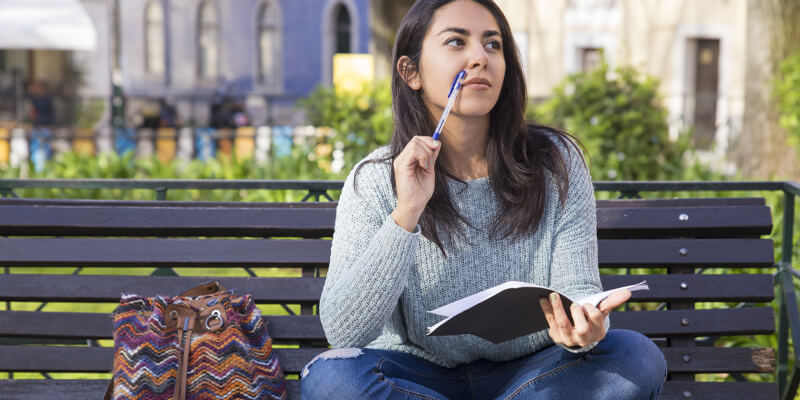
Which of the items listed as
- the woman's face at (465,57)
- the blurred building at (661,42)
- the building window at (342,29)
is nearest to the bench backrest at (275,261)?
the woman's face at (465,57)

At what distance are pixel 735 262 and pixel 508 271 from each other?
3.18 feet

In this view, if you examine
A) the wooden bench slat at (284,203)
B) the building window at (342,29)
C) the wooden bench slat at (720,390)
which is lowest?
the wooden bench slat at (720,390)

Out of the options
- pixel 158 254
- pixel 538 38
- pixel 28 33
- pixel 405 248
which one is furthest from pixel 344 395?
pixel 538 38

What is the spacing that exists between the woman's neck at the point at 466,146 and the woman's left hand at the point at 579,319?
64 centimetres

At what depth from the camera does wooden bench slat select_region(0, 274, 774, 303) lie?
9.61 feet

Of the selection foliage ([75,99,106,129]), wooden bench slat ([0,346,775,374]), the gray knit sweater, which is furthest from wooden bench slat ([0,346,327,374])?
foliage ([75,99,106,129])

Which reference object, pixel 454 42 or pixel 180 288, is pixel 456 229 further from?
pixel 180 288

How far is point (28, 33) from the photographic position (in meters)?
8.49

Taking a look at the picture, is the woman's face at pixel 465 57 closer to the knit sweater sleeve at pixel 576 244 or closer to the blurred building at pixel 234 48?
the knit sweater sleeve at pixel 576 244

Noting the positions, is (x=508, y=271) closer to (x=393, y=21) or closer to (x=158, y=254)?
(x=158, y=254)

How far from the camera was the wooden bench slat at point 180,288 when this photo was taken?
115 inches

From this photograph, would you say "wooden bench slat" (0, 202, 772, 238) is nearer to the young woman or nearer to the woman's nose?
the young woman

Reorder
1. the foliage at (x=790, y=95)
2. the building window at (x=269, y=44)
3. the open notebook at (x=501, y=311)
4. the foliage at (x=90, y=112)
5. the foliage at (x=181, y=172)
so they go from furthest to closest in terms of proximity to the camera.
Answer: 1. the building window at (x=269, y=44)
2. the foliage at (x=90, y=112)
3. the foliage at (x=790, y=95)
4. the foliage at (x=181, y=172)
5. the open notebook at (x=501, y=311)

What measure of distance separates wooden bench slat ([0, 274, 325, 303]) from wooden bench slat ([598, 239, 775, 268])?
0.96 metres
